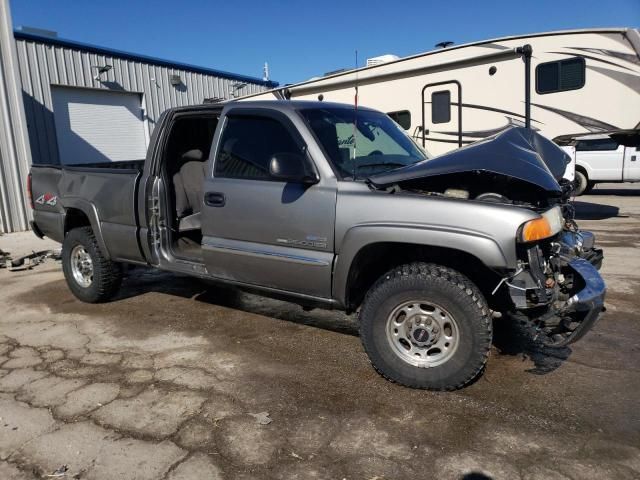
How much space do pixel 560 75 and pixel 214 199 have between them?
22.8 ft

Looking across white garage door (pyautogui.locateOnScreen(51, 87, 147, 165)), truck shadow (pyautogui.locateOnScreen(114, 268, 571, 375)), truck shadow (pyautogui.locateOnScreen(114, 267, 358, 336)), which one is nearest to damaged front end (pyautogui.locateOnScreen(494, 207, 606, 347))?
truck shadow (pyautogui.locateOnScreen(114, 268, 571, 375))

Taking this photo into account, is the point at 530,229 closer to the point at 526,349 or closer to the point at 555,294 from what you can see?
the point at 555,294

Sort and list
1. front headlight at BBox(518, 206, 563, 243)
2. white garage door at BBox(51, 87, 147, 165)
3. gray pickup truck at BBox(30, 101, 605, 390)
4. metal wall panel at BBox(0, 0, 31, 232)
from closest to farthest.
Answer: front headlight at BBox(518, 206, 563, 243), gray pickup truck at BBox(30, 101, 605, 390), metal wall panel at BBox(0, 0, 31, 232), white garage door at BBox(51, 87, 147, 165)

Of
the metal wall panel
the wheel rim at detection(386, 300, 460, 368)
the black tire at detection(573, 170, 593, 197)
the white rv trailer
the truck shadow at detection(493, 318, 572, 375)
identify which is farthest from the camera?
the black tire at detection(573, 170, 593, 197)

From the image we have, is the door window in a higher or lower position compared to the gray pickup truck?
higher

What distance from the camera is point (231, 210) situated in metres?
4.03

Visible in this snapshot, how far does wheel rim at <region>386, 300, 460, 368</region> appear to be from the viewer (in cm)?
324

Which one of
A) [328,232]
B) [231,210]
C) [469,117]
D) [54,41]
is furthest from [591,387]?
[54,41]

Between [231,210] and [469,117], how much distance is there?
6540mm

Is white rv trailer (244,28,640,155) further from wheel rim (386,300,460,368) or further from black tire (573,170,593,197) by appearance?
black tire (573,170,593,197)

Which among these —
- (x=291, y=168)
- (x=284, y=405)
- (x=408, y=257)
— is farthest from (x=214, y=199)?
(x=284, y=405)

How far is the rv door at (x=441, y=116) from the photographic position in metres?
9.17

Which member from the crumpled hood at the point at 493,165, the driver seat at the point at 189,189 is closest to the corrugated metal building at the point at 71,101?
the driver seat at the point at 189,189

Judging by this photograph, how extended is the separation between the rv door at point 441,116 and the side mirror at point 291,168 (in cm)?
593
